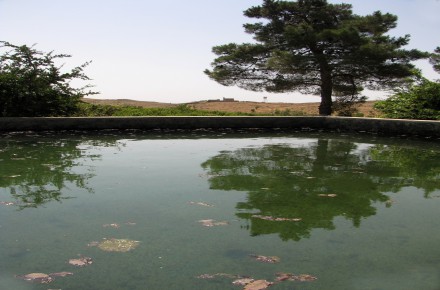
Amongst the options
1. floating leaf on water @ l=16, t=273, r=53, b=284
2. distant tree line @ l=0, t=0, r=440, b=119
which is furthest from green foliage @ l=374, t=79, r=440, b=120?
floating leaf on water @ l=16, t=273, r=53, b=284

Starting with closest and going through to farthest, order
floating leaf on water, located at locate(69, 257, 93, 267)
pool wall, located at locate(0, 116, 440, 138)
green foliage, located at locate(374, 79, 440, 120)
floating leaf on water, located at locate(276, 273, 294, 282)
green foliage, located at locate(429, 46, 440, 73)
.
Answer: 1. floating leaf on water, located at locate(276, 273, 294, 282)
2. floating leaf on water, located at locate(69, 257, 93, 267)
3. pool wall, located at locate(0, 116, 440, 138)
4. green foliage, located at locate(374, 79, 440, 120)
5. green foliage, located at locate(429, 46, 440, 73)

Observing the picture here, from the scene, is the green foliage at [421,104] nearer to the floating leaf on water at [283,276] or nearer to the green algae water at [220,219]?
the green algae water at [220,219]

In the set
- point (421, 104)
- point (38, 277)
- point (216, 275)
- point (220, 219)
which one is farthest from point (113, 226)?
point (421, 104)

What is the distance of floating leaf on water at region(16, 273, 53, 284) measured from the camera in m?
2.51

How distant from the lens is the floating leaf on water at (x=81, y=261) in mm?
2754

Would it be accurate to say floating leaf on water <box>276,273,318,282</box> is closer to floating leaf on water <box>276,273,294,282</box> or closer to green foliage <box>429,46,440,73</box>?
floating leaf on water <box>276,273,294,282</box>

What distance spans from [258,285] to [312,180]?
10.8ft

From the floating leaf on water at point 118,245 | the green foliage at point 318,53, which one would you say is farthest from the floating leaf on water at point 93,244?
the green foliage at point 318,53

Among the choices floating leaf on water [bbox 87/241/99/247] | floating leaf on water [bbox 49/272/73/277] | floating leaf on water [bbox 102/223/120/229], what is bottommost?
floating leaf on water [bbox 49/272/73/277]

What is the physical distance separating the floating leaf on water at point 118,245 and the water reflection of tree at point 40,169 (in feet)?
4.98

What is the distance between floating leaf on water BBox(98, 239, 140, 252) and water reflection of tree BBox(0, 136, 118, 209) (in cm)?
152

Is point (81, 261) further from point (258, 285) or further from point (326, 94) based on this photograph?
point (326, 94)

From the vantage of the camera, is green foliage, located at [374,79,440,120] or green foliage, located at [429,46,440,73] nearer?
green foliage, located at [374,79,440,120]

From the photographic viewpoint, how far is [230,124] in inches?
523
